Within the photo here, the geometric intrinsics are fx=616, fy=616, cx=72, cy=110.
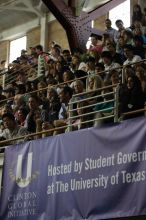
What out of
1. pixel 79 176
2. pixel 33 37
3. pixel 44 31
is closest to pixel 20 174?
pixel 79 176

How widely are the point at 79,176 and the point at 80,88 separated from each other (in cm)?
156

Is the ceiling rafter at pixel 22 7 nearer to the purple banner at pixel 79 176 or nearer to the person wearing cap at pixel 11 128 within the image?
the person wearing cap at pixel 11 128

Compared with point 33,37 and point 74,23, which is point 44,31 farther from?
point 74,23

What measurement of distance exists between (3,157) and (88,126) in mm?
1976

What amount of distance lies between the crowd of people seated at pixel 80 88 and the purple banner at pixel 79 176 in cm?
35

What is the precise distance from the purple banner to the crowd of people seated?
1.13ft

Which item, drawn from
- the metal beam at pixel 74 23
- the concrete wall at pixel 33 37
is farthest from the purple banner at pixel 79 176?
the concrete wall at pixel 33 37

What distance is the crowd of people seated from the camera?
8.88 metres

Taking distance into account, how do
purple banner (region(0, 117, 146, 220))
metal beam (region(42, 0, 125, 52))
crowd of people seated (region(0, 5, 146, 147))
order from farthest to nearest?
metal beam (region(42, 0, 125, 52)) < crowd of people seated (region(0, 5, 146, 147)) < purple banner (region(0, 117, 146, 220))

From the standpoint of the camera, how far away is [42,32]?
20094mm

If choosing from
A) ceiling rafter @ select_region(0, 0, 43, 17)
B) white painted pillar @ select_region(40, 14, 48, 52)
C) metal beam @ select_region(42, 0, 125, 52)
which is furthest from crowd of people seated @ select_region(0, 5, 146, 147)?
ceiling rafter @ select_region(0, 0, 43, 17)

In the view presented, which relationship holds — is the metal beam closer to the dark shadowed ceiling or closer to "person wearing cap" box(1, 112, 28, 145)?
"person wearing cap" box(1, 112, 28, 145)

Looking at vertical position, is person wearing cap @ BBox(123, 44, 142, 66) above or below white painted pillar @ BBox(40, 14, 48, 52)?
below

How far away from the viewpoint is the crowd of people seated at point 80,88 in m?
8.88
